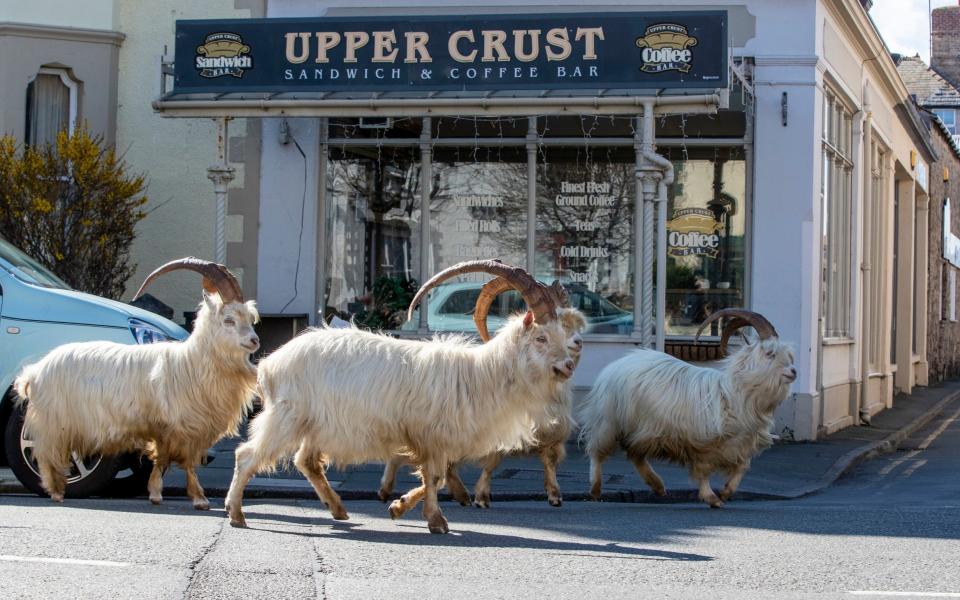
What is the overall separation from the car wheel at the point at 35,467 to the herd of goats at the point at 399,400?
10.3 inches

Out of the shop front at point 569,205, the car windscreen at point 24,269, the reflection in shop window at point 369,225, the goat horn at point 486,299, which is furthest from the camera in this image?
the reflection in shop window at point 369,225

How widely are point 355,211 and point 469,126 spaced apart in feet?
6.20

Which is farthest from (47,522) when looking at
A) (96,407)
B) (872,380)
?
(872,380)

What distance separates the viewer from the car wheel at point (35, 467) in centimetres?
1043

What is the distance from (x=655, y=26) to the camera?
14.3 m

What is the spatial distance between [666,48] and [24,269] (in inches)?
282

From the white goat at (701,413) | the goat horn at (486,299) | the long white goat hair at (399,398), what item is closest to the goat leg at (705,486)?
the white goat at (701,413)

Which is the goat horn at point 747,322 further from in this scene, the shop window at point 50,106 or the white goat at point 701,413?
the shop window at point 50,106

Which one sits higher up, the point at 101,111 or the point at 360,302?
the point at 101,111

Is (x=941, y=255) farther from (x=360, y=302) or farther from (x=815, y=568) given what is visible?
(x=815, y=568)

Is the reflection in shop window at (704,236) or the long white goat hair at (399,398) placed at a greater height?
the reflection in shop window at (704,236)

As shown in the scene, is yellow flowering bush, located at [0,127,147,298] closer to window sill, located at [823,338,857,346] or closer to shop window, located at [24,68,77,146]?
shop window, located at [24,68,77,146]

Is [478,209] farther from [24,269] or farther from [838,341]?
[24,269]

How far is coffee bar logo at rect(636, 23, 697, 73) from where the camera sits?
46.8ft
